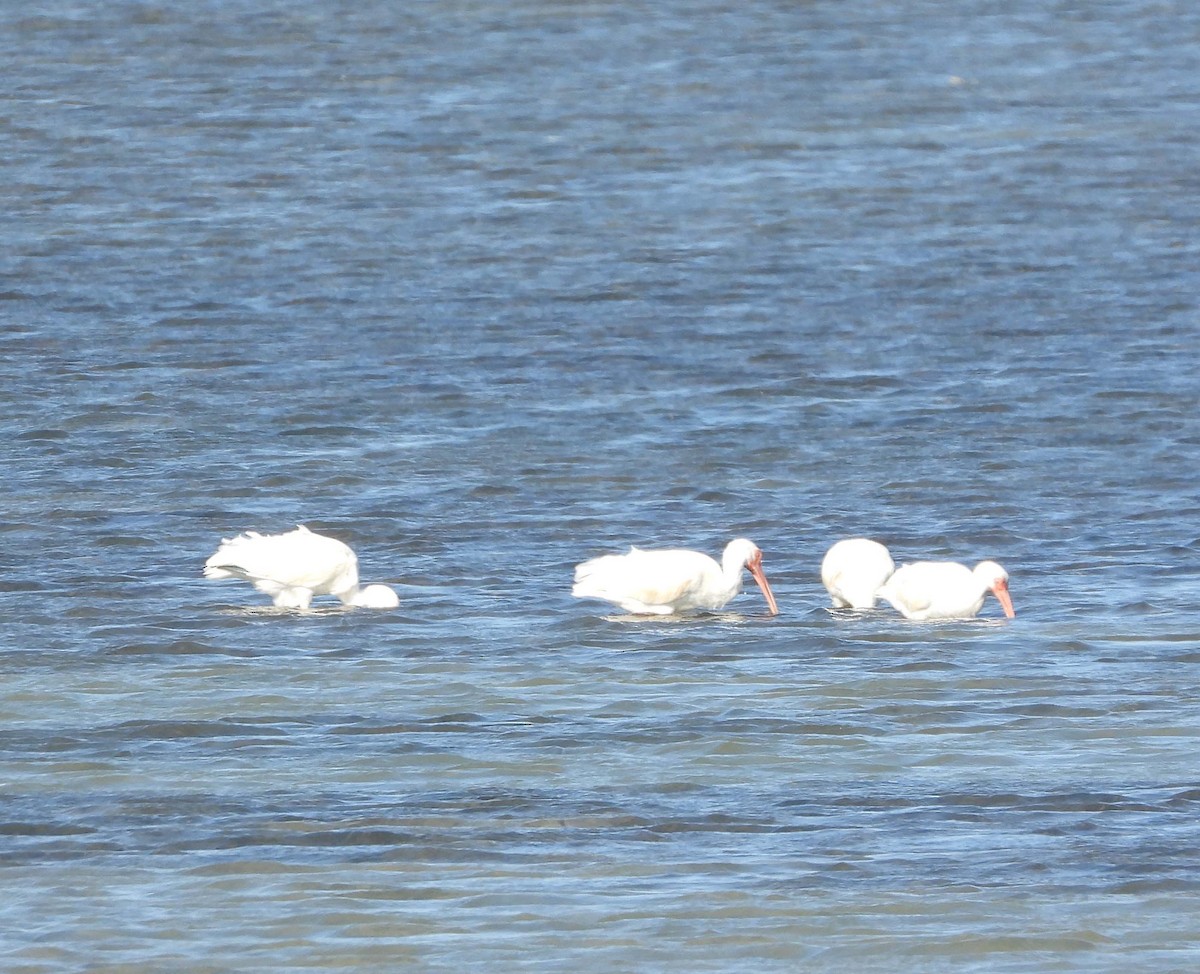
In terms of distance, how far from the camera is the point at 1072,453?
12.9 metres

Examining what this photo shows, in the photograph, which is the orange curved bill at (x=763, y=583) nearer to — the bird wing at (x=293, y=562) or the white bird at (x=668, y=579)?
the white bird at (x=668, y=579)

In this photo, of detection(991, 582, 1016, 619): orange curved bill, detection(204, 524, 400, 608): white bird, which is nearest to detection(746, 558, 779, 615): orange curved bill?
detection(991, 582, 1016, 619): orange curved bill

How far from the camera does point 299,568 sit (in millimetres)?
10000

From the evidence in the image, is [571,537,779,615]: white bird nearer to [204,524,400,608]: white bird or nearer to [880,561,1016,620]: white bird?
[880,561,1016,620]: white bird

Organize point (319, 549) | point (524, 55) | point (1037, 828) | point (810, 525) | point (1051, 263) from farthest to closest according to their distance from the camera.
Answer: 1. point (524, 55)
2. point (1051, 263)
3. point (810, 525)
4. point (319, 549)
5. point (1037, 828)

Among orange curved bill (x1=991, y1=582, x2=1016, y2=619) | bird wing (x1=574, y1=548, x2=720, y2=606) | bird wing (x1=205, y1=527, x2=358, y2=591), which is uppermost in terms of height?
bird wing (x1=205, y1=527, x2=358, y2=591)

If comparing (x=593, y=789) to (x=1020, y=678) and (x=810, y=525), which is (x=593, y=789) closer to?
(x=1020, y=678)

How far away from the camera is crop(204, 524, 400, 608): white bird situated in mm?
10008

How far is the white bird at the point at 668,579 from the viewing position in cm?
992

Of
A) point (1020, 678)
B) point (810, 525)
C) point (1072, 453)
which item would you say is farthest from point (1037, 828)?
point (1072, 453)

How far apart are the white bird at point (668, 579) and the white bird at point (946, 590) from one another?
0.49 metres

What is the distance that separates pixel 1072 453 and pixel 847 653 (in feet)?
12.8

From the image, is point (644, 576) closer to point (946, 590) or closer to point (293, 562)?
point (946, 590)

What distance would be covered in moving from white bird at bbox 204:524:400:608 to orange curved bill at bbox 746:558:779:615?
4.45 ft
